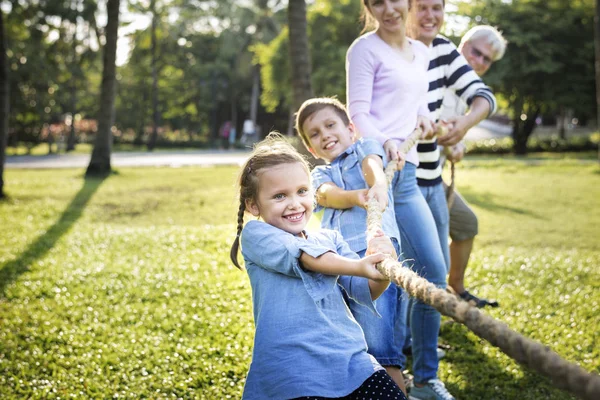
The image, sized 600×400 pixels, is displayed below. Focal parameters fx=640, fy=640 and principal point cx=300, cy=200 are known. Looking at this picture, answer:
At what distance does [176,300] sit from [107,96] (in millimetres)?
11124

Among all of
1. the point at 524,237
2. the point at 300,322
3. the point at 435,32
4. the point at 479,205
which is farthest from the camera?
the point at 479,205

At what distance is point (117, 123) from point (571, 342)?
45634 mm

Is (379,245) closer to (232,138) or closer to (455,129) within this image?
(455,129)

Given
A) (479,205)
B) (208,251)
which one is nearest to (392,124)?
(208,251)

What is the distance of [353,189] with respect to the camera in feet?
9.62

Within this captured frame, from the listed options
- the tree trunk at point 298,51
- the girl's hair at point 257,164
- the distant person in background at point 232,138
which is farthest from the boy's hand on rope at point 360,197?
the distant person in background at point 232,138

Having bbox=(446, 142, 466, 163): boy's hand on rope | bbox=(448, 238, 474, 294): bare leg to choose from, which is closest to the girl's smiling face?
bbox=(446, 142, 466, 163): boy's hand on rope

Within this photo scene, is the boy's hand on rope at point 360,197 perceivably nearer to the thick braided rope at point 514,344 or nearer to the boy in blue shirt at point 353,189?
the boy in blue shirt at point 353,189

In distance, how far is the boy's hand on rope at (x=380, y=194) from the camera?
2.56 metres

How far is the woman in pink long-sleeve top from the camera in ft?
10.3

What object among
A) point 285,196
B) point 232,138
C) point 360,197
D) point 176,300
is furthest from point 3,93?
point 232,138

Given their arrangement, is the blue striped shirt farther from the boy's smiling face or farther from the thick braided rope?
the thick braided rope

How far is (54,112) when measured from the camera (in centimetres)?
3509

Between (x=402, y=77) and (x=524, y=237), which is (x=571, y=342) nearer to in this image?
(x=402, y=77)
